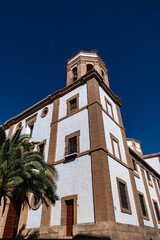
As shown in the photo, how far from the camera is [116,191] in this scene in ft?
37.2

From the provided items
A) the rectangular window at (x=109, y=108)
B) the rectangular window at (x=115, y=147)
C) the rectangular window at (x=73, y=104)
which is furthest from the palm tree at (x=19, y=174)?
the rectangular window at (x=109, y=108)

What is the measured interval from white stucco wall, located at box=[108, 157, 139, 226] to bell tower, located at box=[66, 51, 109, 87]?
1067 centimetres

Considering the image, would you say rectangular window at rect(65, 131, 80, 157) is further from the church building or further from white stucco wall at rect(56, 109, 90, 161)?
white stucco wall at rect(56, 109, 90, 161)

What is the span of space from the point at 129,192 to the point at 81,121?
6286mm

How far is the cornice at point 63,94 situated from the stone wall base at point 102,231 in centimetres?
1164

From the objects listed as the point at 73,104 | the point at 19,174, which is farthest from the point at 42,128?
the point at 19,174

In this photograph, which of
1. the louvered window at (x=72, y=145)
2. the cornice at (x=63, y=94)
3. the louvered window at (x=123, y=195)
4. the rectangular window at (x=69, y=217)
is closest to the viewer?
the rectangular window at (x=69, y=217)

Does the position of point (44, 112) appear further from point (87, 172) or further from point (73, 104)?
point (87, 172)

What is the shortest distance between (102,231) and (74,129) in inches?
290

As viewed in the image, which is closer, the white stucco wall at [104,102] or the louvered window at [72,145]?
the louvered window at [72,145]

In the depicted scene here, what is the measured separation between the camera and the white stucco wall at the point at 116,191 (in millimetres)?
10617

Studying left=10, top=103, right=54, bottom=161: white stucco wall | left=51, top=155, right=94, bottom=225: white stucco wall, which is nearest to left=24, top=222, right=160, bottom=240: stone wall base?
A: left=51, top=155, right=94, bottom=225: white stucco wall

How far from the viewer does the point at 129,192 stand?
1302 cm

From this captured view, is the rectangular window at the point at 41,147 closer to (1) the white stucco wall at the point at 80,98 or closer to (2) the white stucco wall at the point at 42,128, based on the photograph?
(2) the white stucco wall at the point at 42,128
